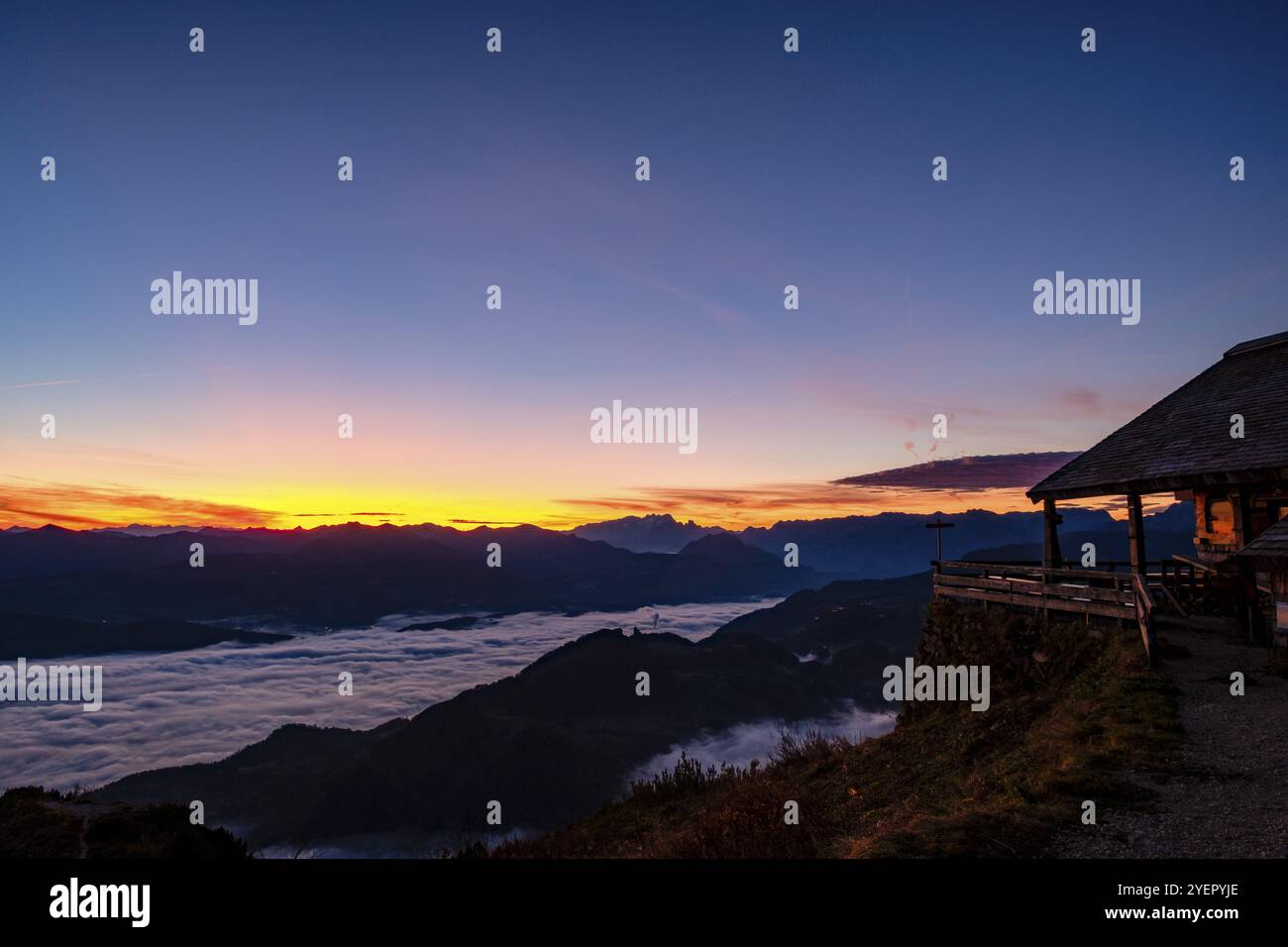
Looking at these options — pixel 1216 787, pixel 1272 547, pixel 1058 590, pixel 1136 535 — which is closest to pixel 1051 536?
pixel 1136 535

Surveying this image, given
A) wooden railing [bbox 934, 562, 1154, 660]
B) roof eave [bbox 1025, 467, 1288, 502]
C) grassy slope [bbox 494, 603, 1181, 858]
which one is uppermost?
roof eave [bbox 1025, 467, 1288, 502]

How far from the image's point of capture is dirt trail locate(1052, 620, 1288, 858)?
730 centimetres

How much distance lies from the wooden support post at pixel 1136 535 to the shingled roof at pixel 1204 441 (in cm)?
76

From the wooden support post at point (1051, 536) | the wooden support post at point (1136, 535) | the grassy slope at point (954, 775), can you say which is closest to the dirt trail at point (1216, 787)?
the grassy slope at point (954, 775)

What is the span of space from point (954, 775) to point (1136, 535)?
37.4 feet

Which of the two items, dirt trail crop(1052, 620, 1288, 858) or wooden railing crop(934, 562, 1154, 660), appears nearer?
dirt trail crop(1052, 620, 1288, 858)

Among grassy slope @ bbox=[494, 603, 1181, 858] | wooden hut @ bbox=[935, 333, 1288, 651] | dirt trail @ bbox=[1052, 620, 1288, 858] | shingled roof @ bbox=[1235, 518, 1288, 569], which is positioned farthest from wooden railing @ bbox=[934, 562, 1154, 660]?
shingled roof @ bbox=[1235, 518, 1288, 569]

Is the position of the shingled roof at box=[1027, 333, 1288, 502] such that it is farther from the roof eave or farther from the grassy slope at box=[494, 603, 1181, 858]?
the grassy slope at box=[494, 603, 1181, 858]

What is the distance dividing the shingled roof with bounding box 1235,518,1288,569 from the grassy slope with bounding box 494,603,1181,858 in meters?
3.15

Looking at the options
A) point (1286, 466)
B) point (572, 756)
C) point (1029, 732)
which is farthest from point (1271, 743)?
point (572, 756)

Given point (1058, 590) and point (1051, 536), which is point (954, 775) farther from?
point (1051, 536)

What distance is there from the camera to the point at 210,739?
187875 millimetres
